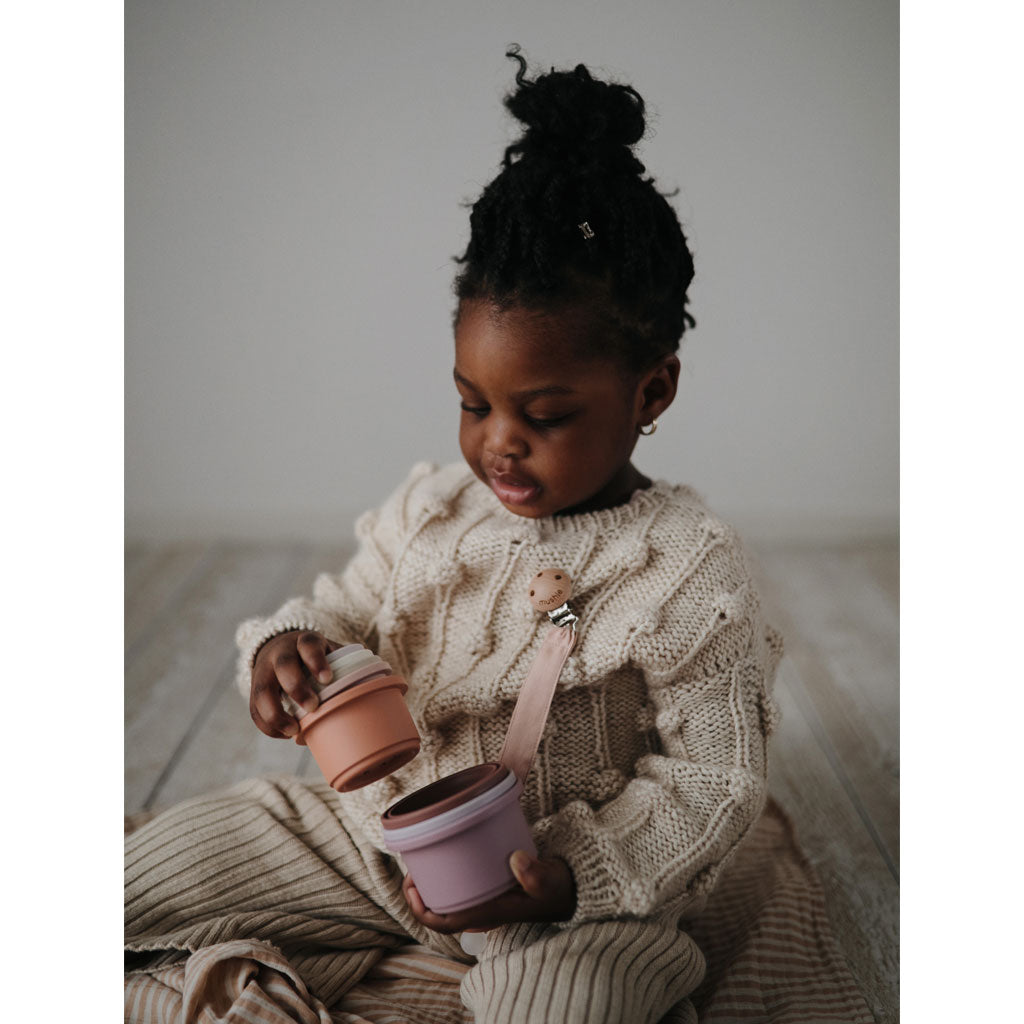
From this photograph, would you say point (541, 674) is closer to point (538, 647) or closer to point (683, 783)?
point (538, 647)

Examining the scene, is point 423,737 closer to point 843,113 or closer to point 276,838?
point 276,838

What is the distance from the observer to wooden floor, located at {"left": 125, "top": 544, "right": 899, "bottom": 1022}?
3.64ft

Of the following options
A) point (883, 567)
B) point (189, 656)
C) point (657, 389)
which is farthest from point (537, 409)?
point (883, 567)

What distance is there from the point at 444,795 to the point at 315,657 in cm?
14

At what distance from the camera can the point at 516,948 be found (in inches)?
31.2

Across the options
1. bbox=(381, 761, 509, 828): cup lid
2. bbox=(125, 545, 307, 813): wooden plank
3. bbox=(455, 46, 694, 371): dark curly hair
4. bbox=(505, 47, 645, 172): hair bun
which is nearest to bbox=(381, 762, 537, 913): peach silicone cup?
bbox=(381, 761, 509, 828): cup lid

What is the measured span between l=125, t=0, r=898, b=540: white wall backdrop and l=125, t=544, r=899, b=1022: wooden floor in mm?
Result: 228

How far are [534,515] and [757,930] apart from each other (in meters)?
0.45

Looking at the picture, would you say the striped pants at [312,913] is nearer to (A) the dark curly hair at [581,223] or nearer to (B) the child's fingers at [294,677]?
(B) the child's fingers at [294,677]

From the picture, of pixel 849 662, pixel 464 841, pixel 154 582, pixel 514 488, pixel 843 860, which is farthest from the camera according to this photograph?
pixel 154 582

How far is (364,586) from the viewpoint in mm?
979

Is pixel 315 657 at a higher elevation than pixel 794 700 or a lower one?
higher

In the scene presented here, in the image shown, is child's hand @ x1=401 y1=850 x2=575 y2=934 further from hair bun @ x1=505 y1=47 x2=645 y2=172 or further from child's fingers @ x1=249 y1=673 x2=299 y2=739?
hair bun @ x1=505 y1=47 x2=645 y2=172
